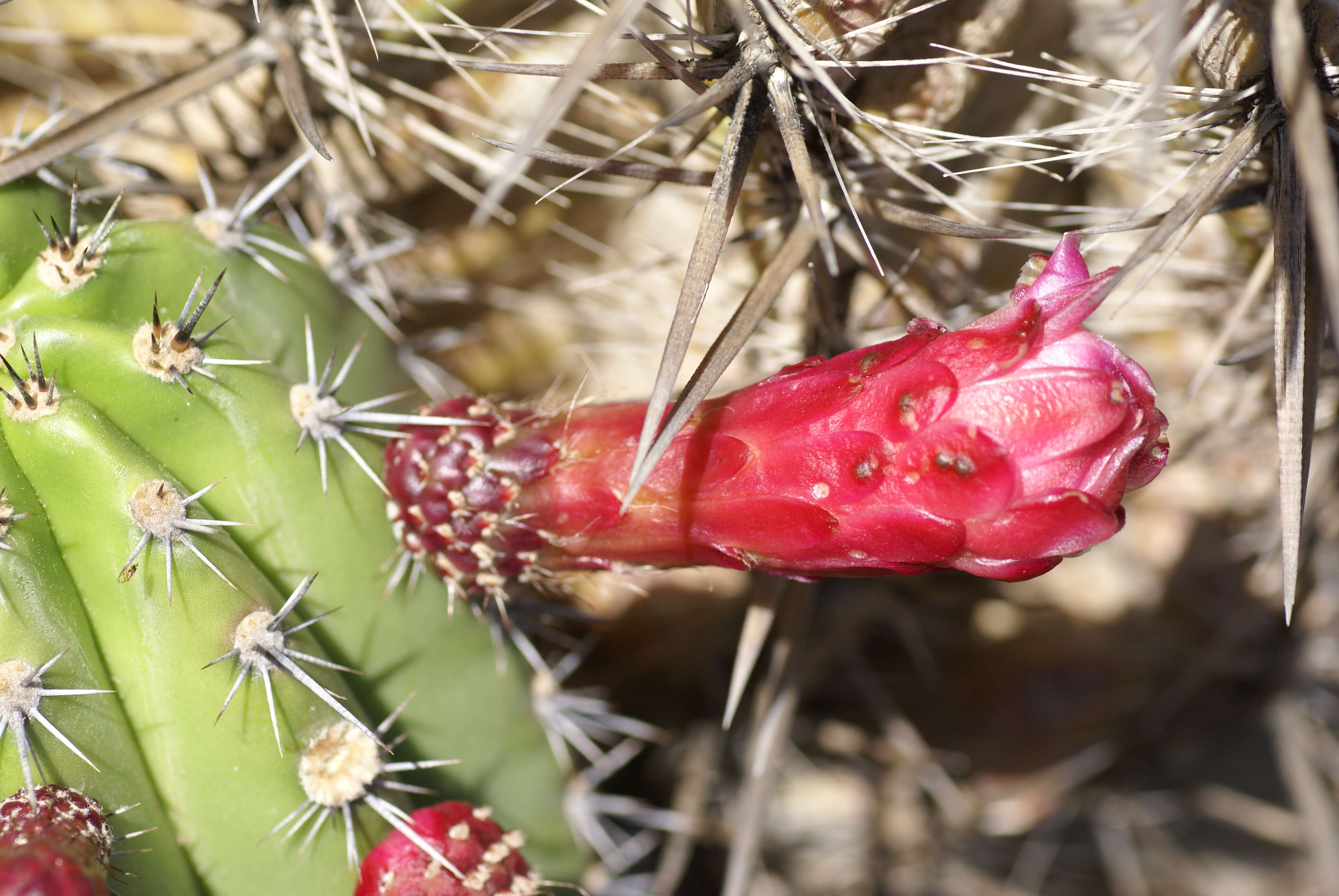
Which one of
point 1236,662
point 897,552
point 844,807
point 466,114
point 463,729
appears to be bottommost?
point 844,807

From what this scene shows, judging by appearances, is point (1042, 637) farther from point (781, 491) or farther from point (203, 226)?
point (203, 226)

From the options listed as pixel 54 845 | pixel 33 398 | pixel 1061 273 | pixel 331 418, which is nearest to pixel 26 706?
pixel 54 845

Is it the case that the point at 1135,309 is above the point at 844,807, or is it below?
above

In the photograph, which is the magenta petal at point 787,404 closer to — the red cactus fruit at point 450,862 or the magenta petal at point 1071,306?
the magenta petal at point 1071,306

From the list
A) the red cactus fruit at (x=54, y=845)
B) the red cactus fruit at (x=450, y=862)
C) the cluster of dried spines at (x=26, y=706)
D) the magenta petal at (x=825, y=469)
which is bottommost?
the red cactus fruit at (x=450, y=862)

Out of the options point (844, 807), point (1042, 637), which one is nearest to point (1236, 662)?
point (1042, 637)

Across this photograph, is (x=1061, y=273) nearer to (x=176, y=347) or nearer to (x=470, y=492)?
(x=470, y=492)

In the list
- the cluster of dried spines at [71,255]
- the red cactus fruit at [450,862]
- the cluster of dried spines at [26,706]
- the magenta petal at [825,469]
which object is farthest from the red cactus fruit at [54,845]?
the magenta petal at [825,469]

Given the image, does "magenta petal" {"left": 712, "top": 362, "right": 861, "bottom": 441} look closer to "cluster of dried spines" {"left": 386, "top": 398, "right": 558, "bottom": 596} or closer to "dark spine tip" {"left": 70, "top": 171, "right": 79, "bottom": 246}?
"cluster of dried spines" {"left": 386, "top": 398, "right": 558, "bottom": 596}
